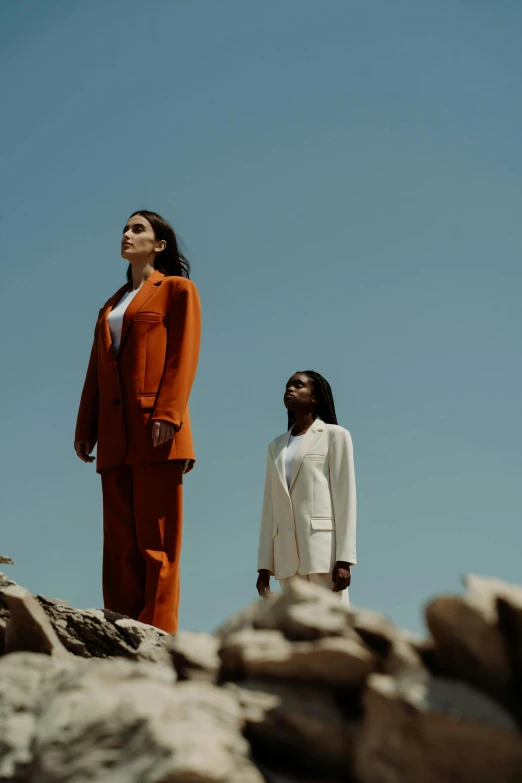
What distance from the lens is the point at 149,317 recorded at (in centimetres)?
598

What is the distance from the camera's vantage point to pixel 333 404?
A: 712cm

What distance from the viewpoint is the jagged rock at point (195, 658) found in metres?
2.58

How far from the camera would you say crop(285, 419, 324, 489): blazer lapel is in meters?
6.64

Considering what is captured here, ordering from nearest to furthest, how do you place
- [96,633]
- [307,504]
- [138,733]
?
[138,733] < [96,633] < [307,504]

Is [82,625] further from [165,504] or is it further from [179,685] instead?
[179,685]

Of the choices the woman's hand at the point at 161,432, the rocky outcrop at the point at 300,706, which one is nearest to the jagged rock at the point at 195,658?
the rocky outcrop at the point at 300,706

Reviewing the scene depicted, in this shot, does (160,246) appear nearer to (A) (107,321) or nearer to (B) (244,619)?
(A) (107,321)

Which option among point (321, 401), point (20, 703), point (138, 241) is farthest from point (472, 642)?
point (321, 401)

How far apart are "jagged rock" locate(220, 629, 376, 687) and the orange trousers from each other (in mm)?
3007

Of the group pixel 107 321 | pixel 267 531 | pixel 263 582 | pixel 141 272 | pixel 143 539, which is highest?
pixel 141 272

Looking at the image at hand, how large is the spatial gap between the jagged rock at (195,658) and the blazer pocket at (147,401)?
315cm

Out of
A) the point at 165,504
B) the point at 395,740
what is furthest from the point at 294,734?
the point at 165,504

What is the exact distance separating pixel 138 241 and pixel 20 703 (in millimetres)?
4114

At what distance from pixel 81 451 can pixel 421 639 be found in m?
4.19
